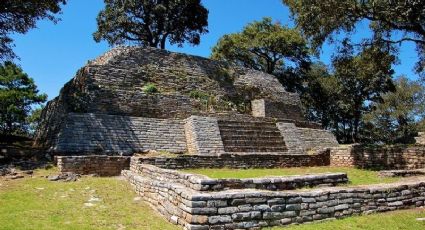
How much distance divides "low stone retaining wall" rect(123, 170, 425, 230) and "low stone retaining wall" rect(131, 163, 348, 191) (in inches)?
11.9

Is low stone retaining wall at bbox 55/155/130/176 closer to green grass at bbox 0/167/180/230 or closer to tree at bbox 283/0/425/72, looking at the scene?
green grass at bbox 0/167/180/230

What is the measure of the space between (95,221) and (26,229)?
110 centimetres

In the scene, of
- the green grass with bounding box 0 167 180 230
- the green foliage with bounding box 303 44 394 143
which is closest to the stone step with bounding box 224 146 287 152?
the green grass with bounding box 0 167 180 230

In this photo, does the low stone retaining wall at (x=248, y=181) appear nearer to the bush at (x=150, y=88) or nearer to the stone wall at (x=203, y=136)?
the stone wall at (x=203, y=136)

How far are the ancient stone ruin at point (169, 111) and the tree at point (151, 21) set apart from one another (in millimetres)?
6167

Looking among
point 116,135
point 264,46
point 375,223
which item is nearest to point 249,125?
point 116,135

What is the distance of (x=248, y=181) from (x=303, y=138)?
11944mm

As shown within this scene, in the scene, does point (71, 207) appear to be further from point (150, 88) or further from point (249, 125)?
point (249, 125)

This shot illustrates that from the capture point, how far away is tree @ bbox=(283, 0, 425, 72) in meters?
14.0

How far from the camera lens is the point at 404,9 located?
45.4 feet

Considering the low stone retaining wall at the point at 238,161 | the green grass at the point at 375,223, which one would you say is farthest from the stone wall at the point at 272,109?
the green grass at the point at 375,223

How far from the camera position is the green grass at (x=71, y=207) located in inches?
258

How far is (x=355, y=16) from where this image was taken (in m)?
15.1

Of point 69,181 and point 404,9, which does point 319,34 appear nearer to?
point 404,9
